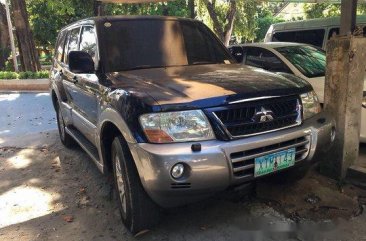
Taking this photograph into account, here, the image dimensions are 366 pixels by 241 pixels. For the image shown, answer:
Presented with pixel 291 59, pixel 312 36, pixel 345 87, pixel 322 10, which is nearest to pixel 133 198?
pixel 345 87

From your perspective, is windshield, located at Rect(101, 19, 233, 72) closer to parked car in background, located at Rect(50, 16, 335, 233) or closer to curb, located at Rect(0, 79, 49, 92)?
parked car in background, located at Rect(50, 16, 335, 233)

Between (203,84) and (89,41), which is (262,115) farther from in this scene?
(89,41)

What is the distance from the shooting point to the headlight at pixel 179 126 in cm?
298

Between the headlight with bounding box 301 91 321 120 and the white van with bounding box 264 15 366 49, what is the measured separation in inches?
218

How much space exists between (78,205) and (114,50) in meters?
1.64

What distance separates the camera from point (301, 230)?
3.44m

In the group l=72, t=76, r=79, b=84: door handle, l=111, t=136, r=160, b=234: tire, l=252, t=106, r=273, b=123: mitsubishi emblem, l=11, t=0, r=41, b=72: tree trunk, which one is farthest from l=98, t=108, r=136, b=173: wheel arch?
l=11, t=0, r=41, b=72: tree trunk

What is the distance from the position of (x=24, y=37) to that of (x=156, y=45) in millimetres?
13503

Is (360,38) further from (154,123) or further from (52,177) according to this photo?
(52,177)

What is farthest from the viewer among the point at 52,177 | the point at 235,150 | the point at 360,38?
the point at 52,177

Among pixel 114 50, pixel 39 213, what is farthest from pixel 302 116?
pixel 39 213

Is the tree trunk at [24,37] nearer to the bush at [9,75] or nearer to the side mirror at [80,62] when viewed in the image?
the bush at [9,75]

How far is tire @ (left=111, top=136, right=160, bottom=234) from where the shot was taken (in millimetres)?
3236

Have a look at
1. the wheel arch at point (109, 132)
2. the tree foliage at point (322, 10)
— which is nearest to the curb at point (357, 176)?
the wheel arch at point (109, 132)
